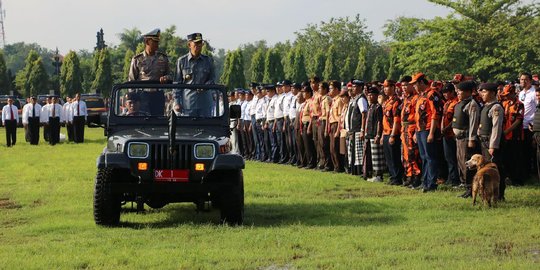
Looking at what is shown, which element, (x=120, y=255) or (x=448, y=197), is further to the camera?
(x=448, y=197)

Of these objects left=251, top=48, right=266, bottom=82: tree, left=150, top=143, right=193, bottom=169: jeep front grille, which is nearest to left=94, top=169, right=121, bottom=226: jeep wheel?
left=150, top=143, right=193, bottom=169: jeep front grille

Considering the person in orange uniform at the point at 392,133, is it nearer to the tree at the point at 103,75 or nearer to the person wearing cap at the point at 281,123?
the person wearing cap at the point at 281,123

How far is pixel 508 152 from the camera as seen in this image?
715 inches

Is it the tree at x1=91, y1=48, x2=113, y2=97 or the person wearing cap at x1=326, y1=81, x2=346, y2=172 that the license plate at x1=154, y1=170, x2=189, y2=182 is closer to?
the person wearing cap at x1=326, y1=81, x2=346, y2=172

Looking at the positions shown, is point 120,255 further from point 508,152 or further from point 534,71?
point 534,71

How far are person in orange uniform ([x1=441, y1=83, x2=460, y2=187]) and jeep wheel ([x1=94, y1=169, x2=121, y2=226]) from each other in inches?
258

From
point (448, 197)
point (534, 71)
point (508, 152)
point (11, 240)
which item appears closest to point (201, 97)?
point (11, 240)

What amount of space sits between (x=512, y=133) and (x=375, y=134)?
2.70 m

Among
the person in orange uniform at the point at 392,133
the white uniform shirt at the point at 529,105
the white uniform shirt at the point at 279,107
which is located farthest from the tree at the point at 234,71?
the white uniform shirt at the point at 529,105

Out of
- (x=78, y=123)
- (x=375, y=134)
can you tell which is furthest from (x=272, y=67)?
(x=375, y=134)

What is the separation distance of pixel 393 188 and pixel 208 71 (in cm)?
491

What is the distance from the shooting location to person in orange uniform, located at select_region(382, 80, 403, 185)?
60.6 feet

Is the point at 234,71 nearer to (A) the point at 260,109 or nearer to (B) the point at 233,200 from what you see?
(A) the point at 260,109

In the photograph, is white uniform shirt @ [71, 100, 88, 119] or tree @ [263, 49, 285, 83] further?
tree @ [263, 49, 285, 83]
